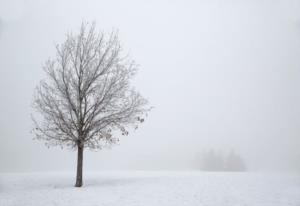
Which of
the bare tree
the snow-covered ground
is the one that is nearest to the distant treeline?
the snow-covered ground

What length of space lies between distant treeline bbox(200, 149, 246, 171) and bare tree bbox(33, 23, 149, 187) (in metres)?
45.7

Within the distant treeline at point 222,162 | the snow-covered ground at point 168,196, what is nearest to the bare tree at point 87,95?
the snow-covered ground at point 168,196

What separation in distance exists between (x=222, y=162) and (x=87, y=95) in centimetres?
4973

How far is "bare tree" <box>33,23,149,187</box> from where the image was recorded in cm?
2133

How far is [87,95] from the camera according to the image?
2195 cm

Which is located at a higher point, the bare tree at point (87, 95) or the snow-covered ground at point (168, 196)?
the bare tree at point (87, 95)

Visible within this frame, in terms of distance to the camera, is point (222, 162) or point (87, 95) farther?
point (222, 162)

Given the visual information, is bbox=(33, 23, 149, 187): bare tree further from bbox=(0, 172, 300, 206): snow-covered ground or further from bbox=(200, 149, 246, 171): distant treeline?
bbox=(200, 149, 246, 171): distant treeline

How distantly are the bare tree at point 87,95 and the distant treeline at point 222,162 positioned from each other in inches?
1801

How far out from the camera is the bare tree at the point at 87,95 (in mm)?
21328

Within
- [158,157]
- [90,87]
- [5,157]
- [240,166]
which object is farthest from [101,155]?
[90,87]

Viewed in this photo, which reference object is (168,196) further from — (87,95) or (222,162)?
(222,162)

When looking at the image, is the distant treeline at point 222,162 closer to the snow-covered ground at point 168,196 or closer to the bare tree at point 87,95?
the snow-covered ground at point 168,196

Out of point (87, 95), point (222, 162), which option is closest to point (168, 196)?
point (87, 95)
